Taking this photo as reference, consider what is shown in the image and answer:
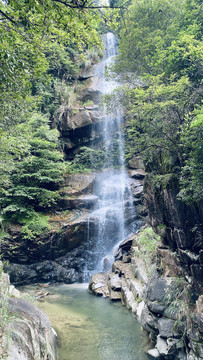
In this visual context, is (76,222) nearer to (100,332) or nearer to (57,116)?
(100,332)

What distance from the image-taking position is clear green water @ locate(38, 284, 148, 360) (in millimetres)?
5910

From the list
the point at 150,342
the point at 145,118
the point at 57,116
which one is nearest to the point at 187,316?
the point at 150,342

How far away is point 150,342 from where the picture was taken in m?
6.18

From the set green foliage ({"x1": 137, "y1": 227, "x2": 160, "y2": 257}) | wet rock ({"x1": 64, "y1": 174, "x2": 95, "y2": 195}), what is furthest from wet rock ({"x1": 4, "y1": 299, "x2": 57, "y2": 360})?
wet rock ({"x1": 64, "y1": 174, "x2": 95, "y2": 195})

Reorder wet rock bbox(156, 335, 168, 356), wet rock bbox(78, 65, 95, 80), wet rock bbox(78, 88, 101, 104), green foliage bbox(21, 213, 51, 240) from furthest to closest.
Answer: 1. wet rock bbox(78, 65, 95, 80)
2. wet rock bbox(78, 88, 101, 104)
3. green foliage bbox(21, 213, 51, 240)
4. wet rock bbox(156, 335, 168, 356)

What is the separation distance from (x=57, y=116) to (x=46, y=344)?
1760 cm

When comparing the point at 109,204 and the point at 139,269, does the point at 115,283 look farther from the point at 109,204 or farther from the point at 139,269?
the point at 109,204

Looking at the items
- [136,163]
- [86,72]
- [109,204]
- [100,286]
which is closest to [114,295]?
[100,286]

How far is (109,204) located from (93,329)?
9.35 m

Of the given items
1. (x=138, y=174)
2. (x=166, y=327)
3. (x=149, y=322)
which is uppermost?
(x=138, y=174)

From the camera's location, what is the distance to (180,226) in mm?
6203

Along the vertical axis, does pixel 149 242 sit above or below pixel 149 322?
above

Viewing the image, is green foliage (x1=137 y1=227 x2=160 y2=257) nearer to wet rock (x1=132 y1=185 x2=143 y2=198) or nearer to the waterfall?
the waterfall

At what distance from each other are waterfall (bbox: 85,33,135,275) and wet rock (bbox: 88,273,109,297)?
148 centimetres
